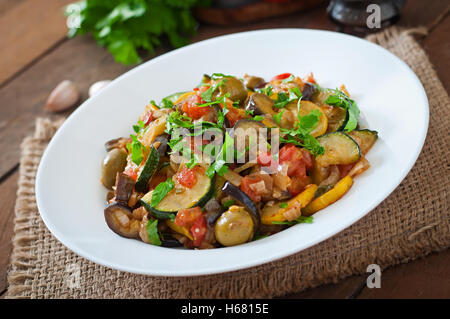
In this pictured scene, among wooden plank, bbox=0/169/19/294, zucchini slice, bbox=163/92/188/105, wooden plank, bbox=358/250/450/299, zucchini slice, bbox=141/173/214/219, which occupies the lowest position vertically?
wooden plank, bbox=358/250/450/299

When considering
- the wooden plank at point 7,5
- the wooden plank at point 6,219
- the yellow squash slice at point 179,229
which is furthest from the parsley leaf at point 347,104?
the wooden plank at point 7,5

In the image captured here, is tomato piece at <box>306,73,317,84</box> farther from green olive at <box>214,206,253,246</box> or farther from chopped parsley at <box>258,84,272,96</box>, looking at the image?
green olive at <box>214,206,253,246</box>

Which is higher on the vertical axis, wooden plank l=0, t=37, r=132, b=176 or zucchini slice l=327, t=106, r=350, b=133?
zucchini slice l=327, t=106, r=350, b=133

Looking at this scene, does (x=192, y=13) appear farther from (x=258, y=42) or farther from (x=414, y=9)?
(x=414, y=9)

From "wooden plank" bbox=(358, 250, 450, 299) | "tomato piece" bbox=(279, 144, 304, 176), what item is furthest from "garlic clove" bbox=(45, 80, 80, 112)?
"wooden plank" bbox=(358, 250, 450, 299)

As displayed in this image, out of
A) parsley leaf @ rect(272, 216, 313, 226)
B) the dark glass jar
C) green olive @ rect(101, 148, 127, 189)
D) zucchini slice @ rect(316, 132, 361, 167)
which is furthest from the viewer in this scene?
the dark glass jar

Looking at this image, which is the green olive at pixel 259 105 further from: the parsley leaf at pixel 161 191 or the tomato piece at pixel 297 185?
the parsley leaf at pixel 161 191
